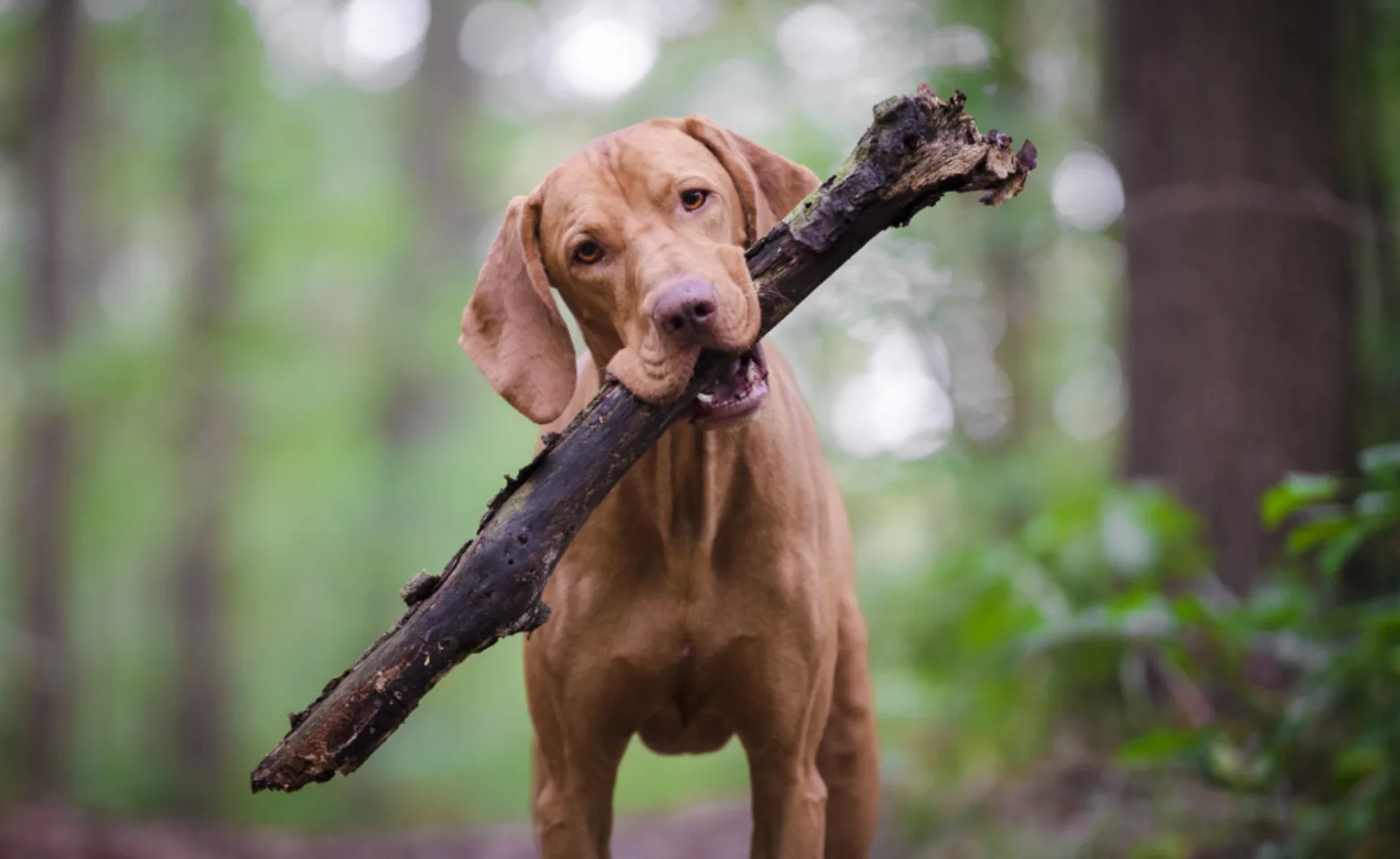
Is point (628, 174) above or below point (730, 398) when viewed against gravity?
Answer: above

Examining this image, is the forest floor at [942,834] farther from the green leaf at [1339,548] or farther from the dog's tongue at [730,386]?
the dog's tongue at [730,386]

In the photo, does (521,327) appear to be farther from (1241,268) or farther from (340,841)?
(340,841)

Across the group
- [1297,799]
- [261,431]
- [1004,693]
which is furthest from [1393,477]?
[261,431]

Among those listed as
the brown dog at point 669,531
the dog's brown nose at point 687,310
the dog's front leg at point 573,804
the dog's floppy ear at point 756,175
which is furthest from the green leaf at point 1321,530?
the dog's brown nose at point 687,310

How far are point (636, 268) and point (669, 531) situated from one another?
2.32 ft

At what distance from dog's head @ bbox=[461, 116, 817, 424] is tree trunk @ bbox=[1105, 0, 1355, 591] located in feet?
11.6

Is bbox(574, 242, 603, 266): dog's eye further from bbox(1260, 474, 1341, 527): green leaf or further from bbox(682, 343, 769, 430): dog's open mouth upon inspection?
bbox(1260, 474, 1341, 527): green leaf

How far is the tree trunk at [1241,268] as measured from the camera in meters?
5.62

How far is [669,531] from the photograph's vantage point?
2.93 m

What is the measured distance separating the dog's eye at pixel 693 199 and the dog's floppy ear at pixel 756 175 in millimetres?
217

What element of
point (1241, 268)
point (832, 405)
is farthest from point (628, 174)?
point (832, 405)

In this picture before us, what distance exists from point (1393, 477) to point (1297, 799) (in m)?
1.49

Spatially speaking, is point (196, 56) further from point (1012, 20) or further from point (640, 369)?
point (640, 369)

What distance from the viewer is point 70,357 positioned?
34.6ft
